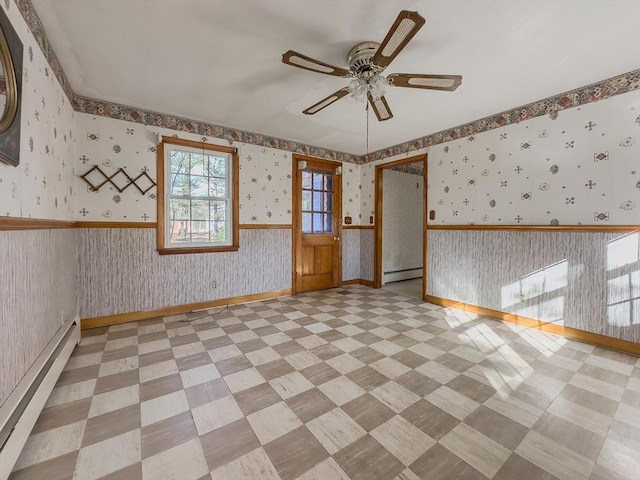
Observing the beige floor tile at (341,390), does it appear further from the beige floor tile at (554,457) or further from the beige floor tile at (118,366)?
the beige floor tile at (118,366)

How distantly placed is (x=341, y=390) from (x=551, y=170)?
3.08m

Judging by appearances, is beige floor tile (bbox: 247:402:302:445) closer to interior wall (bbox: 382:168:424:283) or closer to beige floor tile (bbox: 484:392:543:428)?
beige floor tile (bbox: 484:392:543:428)

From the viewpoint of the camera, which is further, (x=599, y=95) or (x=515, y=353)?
(x=599, y=95)

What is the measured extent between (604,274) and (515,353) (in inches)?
46.6

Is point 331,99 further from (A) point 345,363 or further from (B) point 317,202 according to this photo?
(B) point 317,202

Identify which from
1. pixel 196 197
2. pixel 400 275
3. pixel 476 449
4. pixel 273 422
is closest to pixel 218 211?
pixel 196 197

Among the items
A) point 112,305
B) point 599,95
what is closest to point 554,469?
point 599,95

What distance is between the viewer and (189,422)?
153 centimetres

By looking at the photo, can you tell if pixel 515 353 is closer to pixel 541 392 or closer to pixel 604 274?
pixel 541 392

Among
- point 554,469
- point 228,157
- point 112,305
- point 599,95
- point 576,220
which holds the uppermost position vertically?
point 599,95

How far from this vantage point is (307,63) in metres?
1.77

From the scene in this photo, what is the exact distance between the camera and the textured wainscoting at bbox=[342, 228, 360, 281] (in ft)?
16.7

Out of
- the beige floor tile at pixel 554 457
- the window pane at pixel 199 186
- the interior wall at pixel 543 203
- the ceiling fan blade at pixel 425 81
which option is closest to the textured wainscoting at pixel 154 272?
the window pane at pixel 199 186

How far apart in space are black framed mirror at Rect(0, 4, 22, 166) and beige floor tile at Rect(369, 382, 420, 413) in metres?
2.39
